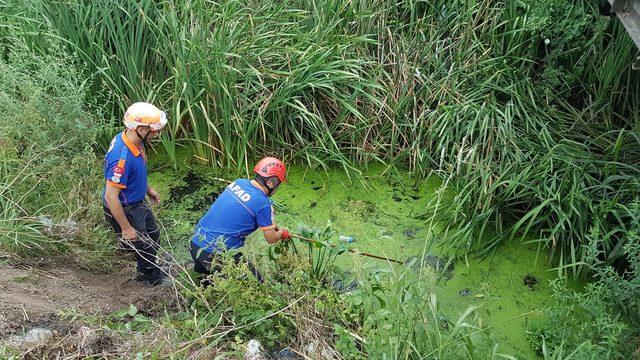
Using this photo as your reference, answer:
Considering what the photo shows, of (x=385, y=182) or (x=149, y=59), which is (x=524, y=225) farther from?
(x=149, y=59)

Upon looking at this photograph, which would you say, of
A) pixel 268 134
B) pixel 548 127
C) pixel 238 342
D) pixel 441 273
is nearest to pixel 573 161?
pixel 548 127

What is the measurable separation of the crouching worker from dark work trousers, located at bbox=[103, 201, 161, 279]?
0.29 m

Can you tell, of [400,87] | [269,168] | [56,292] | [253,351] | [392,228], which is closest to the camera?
[253,351]

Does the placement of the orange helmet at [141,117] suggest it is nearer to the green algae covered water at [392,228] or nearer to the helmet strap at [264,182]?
the helmet strap at [264,182]

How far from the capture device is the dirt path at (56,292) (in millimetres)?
2682

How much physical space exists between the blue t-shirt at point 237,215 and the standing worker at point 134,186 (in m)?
0.33

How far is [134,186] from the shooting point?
3205 mm

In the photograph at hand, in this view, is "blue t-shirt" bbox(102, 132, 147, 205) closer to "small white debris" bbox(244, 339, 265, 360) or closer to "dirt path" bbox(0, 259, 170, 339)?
"dirt path" bbox(0, 259, 170, 339)

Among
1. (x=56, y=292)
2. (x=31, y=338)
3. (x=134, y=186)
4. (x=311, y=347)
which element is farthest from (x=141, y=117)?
(x=311, y=347)

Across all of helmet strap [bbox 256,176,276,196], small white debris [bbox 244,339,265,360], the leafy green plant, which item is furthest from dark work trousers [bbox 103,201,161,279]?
the leafy green plant

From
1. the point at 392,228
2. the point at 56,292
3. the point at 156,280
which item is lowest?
the point at 392,228

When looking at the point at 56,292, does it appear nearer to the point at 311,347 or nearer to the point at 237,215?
the point at 237,215

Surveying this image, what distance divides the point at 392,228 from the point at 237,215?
134 centimetres

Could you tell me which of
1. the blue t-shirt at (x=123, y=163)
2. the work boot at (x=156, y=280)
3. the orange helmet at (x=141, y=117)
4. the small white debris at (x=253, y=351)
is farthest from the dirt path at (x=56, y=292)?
the orange helmet at (x=141, y=117)
